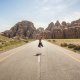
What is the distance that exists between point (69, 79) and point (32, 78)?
1.57m

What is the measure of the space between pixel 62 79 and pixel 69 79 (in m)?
0.29

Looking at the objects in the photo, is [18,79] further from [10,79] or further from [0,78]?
[0,78]

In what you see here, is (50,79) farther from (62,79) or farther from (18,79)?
(18,79)

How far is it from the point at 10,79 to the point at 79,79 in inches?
113

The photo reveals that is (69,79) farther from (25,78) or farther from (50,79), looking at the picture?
(25,78)

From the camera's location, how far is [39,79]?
23.3 ft

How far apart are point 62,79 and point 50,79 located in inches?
19.7

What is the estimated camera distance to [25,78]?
7.33m

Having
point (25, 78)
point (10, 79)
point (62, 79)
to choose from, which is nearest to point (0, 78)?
point (10, 79)

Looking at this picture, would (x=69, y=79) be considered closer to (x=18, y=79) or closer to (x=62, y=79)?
(x=62, y=79)

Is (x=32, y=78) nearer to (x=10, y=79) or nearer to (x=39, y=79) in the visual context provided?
(x=39, y=79)

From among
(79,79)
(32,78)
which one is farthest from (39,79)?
(79,79)

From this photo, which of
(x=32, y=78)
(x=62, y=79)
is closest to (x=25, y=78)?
(x=32, y=78)

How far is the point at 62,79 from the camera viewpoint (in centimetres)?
710
